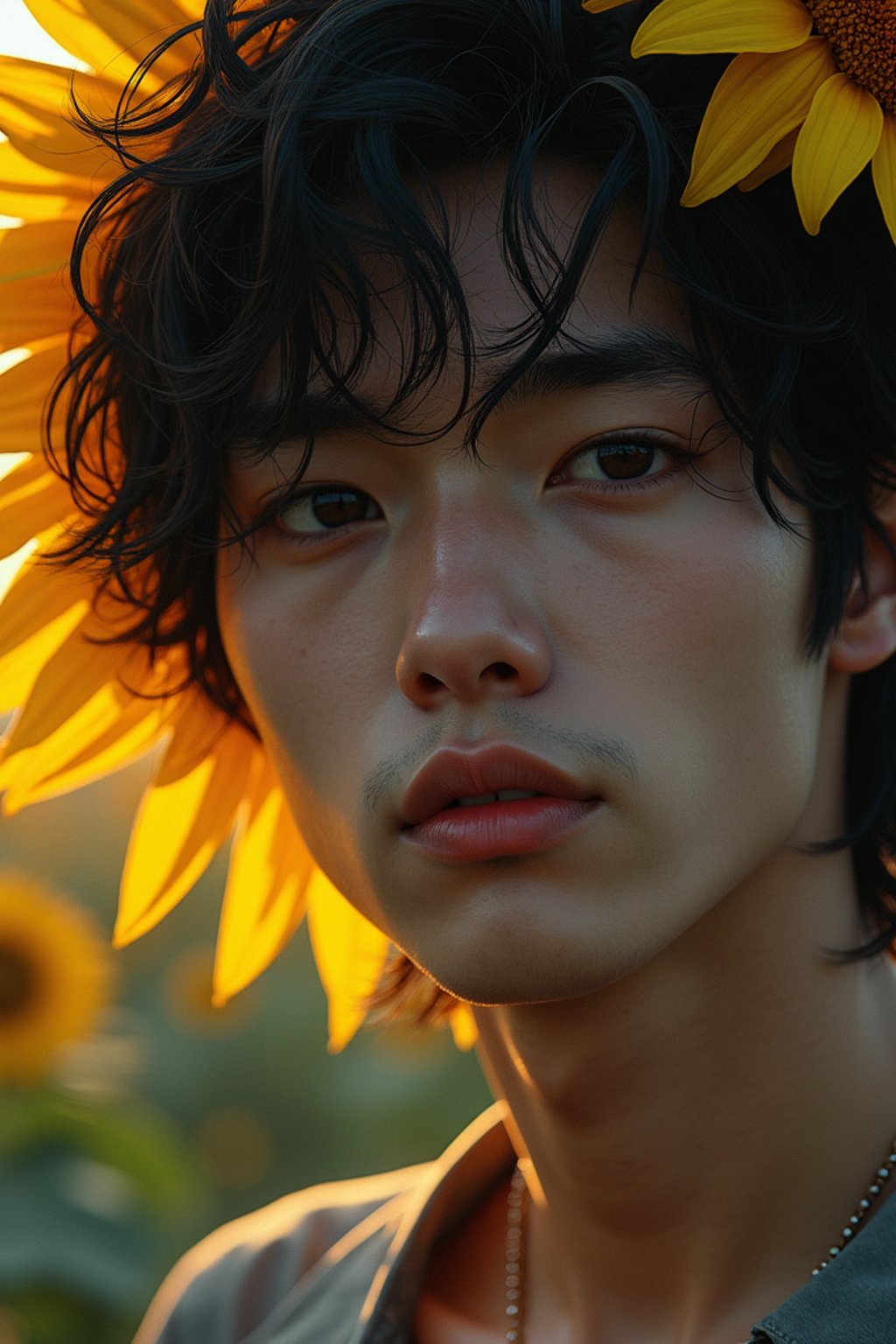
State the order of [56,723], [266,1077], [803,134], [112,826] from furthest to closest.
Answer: [112,826] → [266,1077] → [56,723] → [803,134]

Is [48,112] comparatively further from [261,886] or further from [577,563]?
[261,886]

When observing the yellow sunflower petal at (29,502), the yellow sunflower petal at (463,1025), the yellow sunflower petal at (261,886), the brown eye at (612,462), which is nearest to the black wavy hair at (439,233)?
the brown eye at (612,462)

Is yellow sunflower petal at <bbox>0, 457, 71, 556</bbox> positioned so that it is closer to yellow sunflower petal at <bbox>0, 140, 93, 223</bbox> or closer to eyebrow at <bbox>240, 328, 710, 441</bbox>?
yellow sunflower petal at <bbox>0, 140, 93, 223</bbox>

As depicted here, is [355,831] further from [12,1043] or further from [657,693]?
[12,1043]

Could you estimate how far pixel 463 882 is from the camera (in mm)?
1912

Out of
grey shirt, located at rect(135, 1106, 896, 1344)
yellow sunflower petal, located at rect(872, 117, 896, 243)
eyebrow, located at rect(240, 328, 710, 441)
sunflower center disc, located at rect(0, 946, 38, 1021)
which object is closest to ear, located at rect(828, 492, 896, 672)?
eyebrow, located at rect(240, 328, 710, 441)

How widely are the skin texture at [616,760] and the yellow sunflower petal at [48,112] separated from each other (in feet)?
1.48

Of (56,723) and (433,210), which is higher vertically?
(433,210)

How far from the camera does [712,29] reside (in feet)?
5.71

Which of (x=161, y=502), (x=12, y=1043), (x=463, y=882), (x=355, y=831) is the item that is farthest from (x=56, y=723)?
(x=12, y=1043)

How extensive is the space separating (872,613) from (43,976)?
2.58 metres

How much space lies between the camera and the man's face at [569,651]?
1848 millimetres

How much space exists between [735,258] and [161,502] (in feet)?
2.52

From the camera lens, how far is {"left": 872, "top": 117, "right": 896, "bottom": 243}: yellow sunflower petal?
69.7 inches
